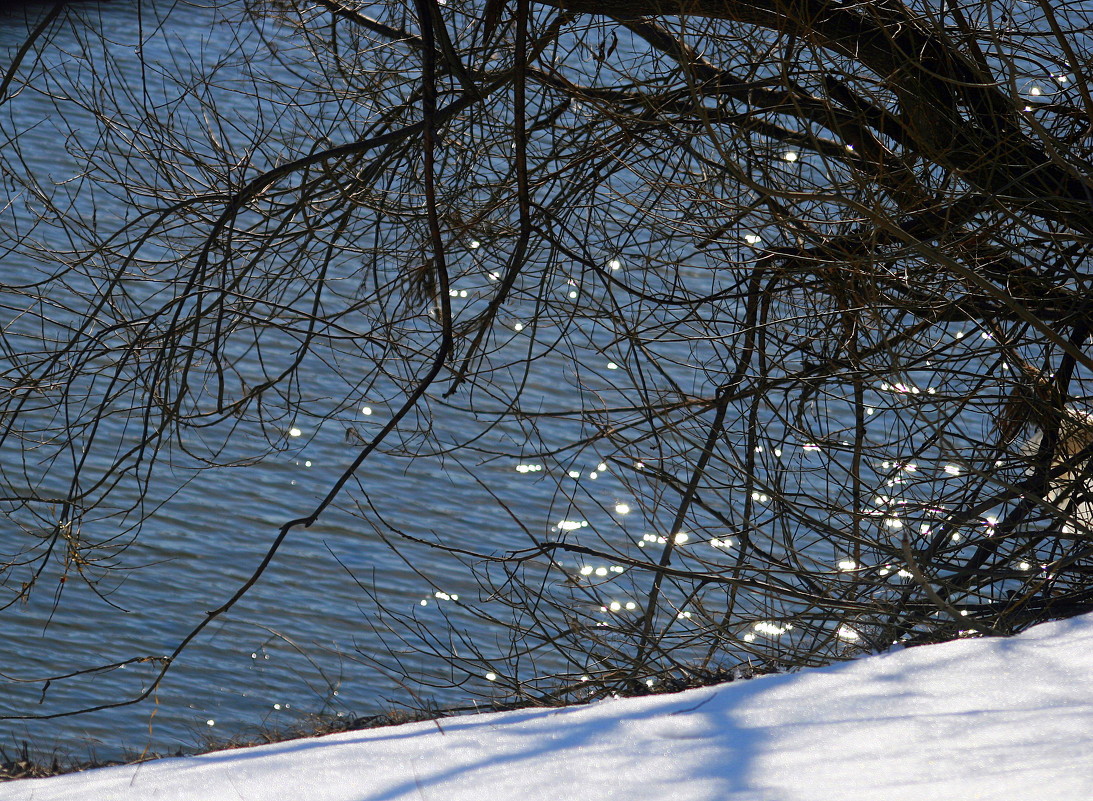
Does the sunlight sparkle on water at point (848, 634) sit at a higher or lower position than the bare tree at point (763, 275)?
lower

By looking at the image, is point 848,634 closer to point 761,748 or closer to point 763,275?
point 763,275

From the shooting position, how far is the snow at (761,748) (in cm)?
203

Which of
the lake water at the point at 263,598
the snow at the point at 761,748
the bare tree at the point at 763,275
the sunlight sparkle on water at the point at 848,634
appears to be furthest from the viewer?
the lake water at the point at 263,598

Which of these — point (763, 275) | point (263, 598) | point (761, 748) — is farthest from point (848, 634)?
point (263, 598)

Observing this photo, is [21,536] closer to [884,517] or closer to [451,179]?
[451,179]

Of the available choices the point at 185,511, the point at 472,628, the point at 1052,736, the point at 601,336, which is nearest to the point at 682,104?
the point at 1052,736

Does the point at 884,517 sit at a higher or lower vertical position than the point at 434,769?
higher

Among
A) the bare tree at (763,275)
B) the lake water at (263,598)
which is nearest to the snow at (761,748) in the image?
the bare tree at (763,275)

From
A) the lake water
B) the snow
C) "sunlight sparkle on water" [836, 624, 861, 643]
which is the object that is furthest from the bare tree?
the lake water

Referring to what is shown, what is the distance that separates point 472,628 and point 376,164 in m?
4.55

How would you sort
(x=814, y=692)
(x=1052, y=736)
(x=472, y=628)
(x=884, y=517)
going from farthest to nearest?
(x=472, y=628) → (x=884, y=517) → (x=814, y=692) → (x=1052, y=736)

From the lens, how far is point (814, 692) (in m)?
2.46

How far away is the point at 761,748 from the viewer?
7.20 feet

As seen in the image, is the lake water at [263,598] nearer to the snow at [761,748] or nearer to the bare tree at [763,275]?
the bare tree at [763,275]
